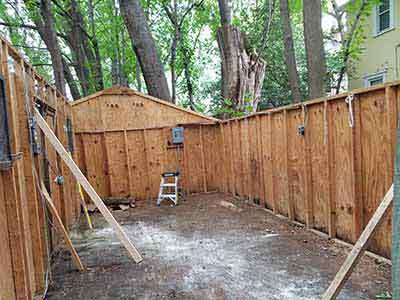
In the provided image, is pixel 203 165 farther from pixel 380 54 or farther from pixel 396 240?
pixel 396 240

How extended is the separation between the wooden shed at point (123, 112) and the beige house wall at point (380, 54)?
5905 millimetres

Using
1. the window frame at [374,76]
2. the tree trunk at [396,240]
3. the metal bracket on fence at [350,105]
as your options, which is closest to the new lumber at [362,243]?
the metal bracket on fence at [350,105]

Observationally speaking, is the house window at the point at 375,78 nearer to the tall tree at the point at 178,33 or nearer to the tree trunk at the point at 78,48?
the tall tree at the point at 178,33

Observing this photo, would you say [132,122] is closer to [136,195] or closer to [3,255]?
[136,195]

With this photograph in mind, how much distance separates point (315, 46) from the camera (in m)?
6.04

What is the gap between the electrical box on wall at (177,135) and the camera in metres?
7.58

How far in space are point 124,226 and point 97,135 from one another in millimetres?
2758

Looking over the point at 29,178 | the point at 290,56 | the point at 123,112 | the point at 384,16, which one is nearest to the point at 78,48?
the point at 123,112

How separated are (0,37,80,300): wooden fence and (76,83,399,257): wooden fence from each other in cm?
335

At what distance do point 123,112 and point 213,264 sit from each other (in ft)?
16.2

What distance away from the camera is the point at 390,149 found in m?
3.02

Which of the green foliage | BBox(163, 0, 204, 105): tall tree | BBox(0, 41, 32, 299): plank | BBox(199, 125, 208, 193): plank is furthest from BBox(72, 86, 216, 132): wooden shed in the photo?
BBox(0, 41, 32, 299): plank

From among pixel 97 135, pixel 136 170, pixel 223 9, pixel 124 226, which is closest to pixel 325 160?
pixel 124 226

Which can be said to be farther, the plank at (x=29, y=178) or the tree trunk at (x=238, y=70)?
the tree trunk at (x=238, y=70)
